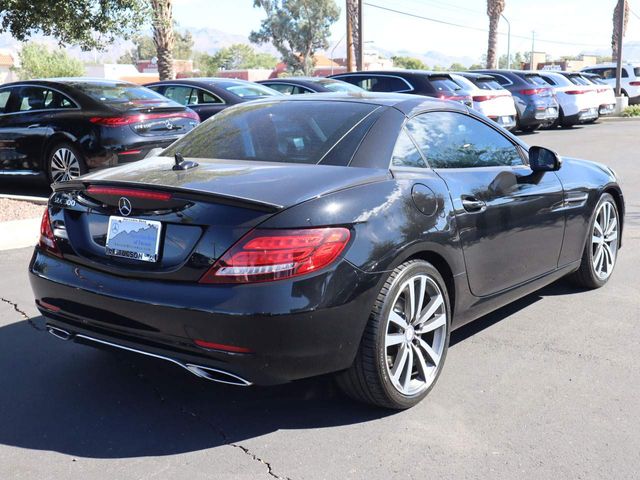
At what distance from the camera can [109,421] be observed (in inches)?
145

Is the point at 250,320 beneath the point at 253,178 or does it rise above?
beneath

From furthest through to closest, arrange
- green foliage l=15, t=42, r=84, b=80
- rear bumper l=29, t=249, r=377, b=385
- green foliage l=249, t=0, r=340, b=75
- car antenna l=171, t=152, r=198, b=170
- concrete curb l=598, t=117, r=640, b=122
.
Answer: green foliage l=249, t=0, r=340, b=75
green foliage l=15, t=42, r=84, b=80
concrete curb l=598, t=117, r=640, b=122
car antenna l=171, t=152, r=198, b=170
rear bumper l=29, t=249, r=377, b=385

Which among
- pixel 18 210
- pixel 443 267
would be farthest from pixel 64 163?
pixel 443 267

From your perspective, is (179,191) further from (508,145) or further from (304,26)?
(304,26)

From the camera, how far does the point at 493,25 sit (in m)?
39.4

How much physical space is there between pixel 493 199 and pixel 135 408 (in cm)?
226

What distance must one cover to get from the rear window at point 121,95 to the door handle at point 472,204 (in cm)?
640

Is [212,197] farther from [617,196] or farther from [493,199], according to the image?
[617,196]

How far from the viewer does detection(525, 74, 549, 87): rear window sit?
20881mm

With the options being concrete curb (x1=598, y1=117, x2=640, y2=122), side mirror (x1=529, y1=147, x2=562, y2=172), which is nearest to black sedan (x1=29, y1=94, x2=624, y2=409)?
side mirror (x1=529, y1=147, x2=562, y2=172)

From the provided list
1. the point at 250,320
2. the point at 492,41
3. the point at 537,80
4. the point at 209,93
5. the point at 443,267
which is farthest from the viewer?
the point at 492,41

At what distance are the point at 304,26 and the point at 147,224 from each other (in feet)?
282

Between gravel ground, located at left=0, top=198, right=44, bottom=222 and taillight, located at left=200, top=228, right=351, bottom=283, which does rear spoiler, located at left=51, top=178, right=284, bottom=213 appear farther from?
gravel ground, located at left=0, top=198, right=44, bottom=222

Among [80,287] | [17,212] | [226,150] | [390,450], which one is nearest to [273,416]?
[390,450]
